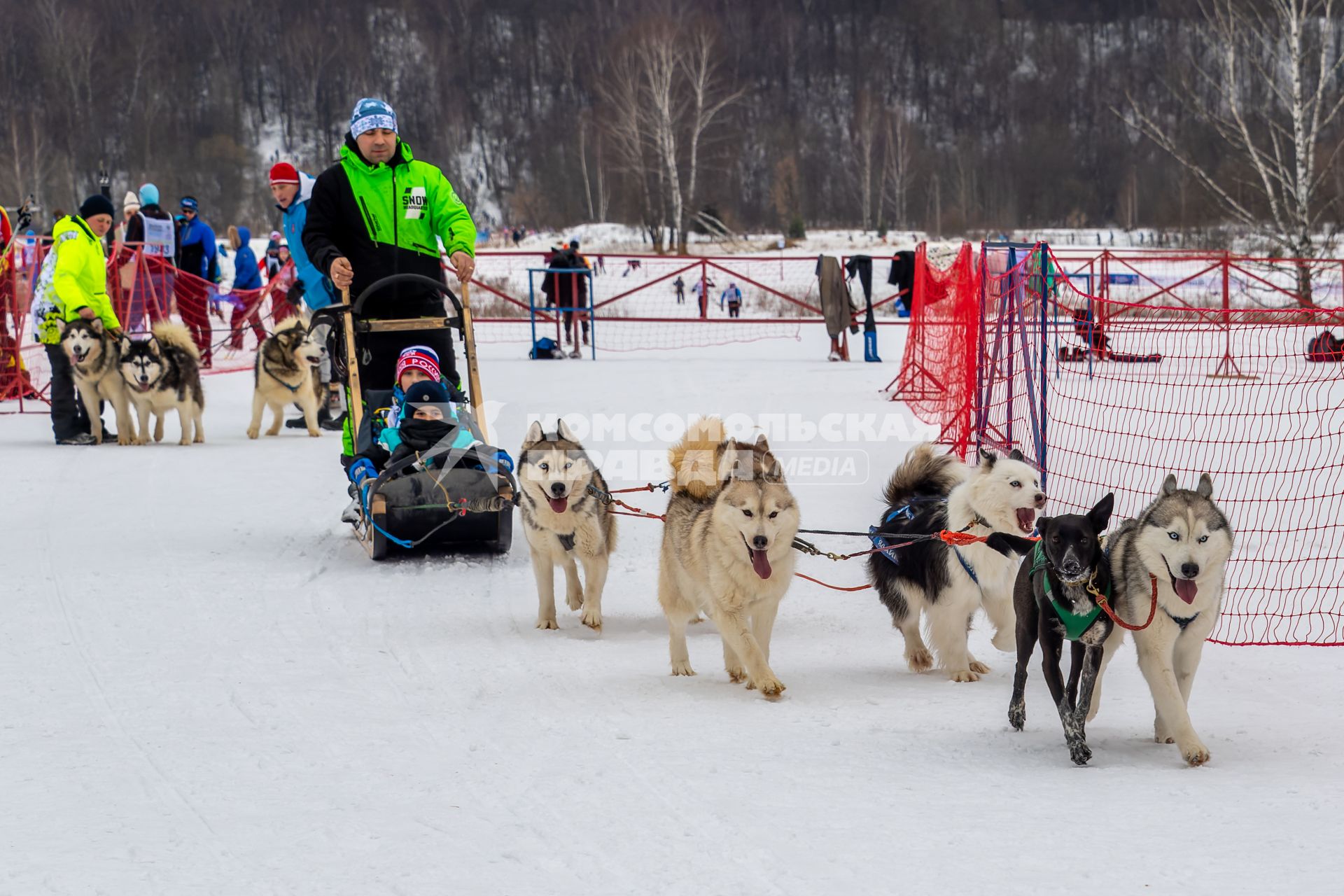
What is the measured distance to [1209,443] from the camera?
7707 mm

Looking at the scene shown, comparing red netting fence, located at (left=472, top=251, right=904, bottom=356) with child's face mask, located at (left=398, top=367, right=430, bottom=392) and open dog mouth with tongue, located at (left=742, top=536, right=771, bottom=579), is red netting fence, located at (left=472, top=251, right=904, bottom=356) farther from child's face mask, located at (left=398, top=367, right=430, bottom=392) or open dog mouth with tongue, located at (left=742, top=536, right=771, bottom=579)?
open dog mouth with tongue, located at (left=742, top=536, right=771, bottom=579)

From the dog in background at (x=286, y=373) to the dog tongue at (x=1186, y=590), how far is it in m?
6.88

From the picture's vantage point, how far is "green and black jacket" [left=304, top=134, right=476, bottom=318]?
18.9 ft

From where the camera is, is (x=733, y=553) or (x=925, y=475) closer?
(x=733, y=553)

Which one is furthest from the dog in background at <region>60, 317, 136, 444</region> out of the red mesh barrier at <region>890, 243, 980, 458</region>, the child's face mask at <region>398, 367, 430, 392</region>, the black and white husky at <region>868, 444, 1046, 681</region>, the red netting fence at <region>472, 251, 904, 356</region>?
the black and white husky at <region>868, 444, 1046, 681</region>

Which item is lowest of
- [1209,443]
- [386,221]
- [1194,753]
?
[1194,753]

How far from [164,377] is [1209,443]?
6.81 m

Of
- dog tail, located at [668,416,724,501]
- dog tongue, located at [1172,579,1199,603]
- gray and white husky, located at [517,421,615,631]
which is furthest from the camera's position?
gray and white husky, located at [517,421,615,631]

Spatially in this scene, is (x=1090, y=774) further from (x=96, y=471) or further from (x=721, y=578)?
(x=96, y=471)

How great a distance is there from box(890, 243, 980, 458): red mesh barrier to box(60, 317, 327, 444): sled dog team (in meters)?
4.30

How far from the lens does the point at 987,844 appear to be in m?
2.57

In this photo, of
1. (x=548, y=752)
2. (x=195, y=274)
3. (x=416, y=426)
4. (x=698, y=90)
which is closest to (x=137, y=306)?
(x=195, y=274)

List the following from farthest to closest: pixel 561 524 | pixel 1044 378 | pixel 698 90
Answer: pixel 698 90 → pixel 1044 378 → pixel 561 524

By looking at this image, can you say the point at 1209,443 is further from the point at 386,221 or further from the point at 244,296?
the point at 244,296
